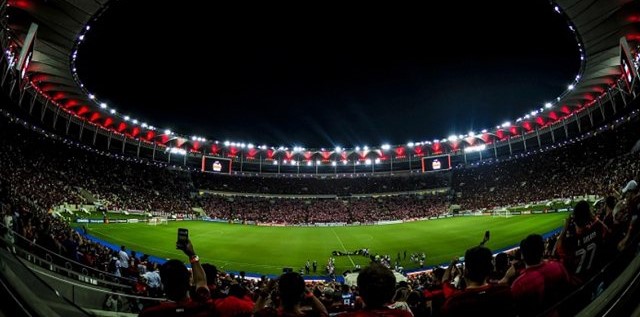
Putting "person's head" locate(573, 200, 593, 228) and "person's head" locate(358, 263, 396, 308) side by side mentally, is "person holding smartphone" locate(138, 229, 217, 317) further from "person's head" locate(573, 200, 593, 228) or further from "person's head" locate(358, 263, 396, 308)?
"person's head" locate(573, 200, 593, 228)

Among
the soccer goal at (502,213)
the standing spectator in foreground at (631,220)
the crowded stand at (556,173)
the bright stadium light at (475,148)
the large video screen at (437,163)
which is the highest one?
the bright stadium light at (475,148)

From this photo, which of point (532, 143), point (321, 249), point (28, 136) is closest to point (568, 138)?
point (532, 143)

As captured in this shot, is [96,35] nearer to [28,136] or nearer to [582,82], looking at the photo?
[28,136]

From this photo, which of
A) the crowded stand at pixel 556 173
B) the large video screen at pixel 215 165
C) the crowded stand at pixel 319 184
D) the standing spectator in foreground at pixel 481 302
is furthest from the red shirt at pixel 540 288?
the crowded stand at pixel 319 184

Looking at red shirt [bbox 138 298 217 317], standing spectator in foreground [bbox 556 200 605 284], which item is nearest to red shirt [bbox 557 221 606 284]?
standing spectator in foreground [bbox 556 200 605 284]

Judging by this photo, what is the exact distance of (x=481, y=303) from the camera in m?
3.13

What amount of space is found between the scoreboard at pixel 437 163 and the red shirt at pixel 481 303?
71.4 meters

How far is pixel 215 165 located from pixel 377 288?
229ft

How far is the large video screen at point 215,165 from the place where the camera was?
69.2m

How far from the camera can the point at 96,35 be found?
32.6 metres

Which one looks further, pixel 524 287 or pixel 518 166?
pixel 518 166

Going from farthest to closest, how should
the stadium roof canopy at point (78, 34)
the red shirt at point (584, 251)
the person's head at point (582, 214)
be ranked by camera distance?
the stadium roof canopy at point (78, 34) < the person's head at point (582, 214) < the red shirt at point (584, 251)

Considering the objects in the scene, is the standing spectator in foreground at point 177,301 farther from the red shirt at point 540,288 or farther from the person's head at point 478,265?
the red shirt at point 540,288

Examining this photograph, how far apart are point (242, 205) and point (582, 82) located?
189 ft
